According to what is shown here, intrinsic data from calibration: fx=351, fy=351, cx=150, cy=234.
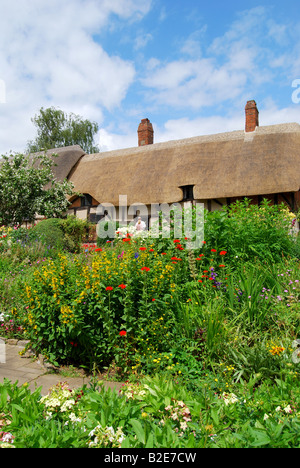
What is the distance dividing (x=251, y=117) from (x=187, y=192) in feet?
16.0

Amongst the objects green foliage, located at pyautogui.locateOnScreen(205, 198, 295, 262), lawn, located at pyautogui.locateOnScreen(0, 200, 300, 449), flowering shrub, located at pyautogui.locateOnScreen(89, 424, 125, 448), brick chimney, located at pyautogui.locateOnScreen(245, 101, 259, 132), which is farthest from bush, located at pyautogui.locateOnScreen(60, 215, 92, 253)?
flowering shrub, located at pyautogui.locateOnScreen(89, 424, 125, 448)

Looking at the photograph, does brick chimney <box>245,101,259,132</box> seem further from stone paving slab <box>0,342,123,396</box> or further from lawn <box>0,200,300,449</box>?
stone paving slab <box>0,342,123,396</box>

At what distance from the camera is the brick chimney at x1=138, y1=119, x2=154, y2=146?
1956 centimetres

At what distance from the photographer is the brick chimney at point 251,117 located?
16.4 m

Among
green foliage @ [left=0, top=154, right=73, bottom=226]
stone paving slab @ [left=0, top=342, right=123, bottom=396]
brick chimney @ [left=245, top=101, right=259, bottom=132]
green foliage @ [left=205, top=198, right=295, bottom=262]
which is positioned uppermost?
brick chimney @ [left=245, top=101, right=259, bottom=132]

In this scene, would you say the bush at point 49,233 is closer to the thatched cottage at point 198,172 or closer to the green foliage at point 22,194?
the green foliage at point 22,194

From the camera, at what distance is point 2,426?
5.72ft

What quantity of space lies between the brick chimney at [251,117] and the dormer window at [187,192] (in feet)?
13.3

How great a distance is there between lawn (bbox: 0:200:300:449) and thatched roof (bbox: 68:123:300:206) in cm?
854

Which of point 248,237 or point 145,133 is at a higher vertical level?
point 145,133

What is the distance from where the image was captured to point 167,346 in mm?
3391

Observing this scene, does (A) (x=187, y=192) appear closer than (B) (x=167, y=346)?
No

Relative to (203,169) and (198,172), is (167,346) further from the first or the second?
(203,169)

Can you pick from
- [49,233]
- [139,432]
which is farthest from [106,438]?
[49,233]
